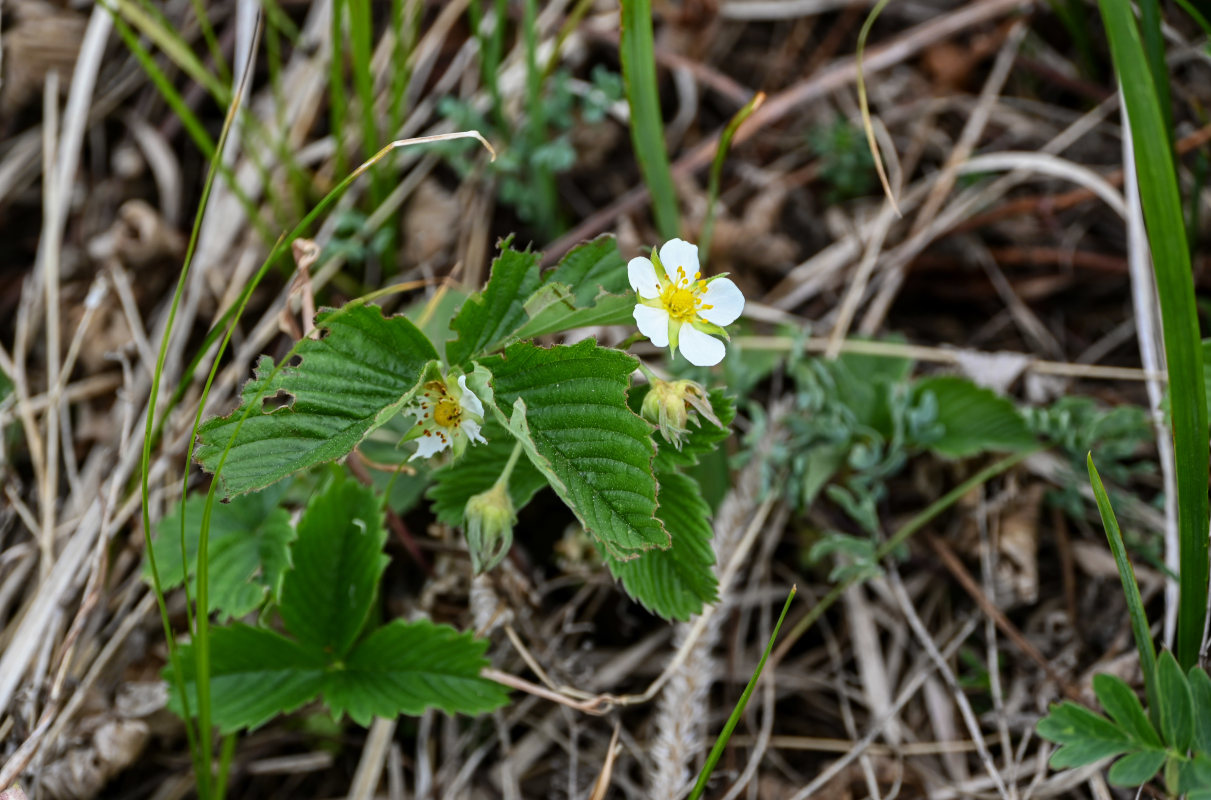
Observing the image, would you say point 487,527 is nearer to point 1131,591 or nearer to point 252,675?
point 252,675

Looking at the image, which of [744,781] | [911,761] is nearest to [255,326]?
[744,781]

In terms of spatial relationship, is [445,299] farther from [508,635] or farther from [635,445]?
[635,445]

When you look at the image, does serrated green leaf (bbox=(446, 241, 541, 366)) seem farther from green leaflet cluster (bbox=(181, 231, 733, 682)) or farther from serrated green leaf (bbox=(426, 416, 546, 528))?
serrated green leaf (bbox=(426, 416, 546, 528))

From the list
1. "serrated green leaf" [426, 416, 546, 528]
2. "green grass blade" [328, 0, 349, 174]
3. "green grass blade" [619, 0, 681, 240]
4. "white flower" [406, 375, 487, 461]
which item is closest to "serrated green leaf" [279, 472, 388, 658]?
"serrated green leaf" [426, 416, 546, 528]

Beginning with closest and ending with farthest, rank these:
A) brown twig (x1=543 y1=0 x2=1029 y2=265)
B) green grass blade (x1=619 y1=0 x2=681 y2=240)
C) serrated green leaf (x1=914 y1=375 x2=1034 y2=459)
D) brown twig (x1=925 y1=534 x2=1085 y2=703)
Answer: green grass blade (x1=619 y1=0 x2=681 y2=240) < brown twig (x1=925 y1=534 x2=1085 y2=703) < serrated green leaf (x1=914 y1=375 x2=1034 y2=459) < brown twig (x1=543 y1=0 x2=1029 y2=265)

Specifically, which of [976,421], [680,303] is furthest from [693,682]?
[976,421]

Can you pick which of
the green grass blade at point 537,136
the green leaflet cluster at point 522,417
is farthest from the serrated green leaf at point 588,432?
the green grass blade at point 537,136
